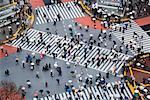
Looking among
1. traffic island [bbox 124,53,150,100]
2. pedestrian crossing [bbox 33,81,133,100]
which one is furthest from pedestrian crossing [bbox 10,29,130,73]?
pedestrian crossing [bbox 33,81,133,100]

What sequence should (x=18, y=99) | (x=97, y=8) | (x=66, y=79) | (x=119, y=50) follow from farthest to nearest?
1. (x=97, y=8)
2. (x=119, y=50)
3. (x=66, y=79)
4. (x=18, y=99)

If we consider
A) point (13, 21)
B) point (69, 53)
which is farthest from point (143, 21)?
point (13, 21)

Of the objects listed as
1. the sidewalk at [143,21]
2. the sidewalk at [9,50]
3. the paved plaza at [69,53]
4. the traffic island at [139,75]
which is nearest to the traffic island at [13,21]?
the paved plaza at [69,53]

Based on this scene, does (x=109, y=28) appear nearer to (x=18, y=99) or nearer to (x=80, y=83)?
(x=80, y=83)

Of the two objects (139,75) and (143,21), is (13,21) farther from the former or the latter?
(139,75)

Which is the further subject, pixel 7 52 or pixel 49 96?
pixel 7 52

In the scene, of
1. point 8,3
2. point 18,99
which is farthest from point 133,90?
point 8,3

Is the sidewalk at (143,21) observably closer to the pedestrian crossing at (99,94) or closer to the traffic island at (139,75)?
the traffic island at (139,75)
